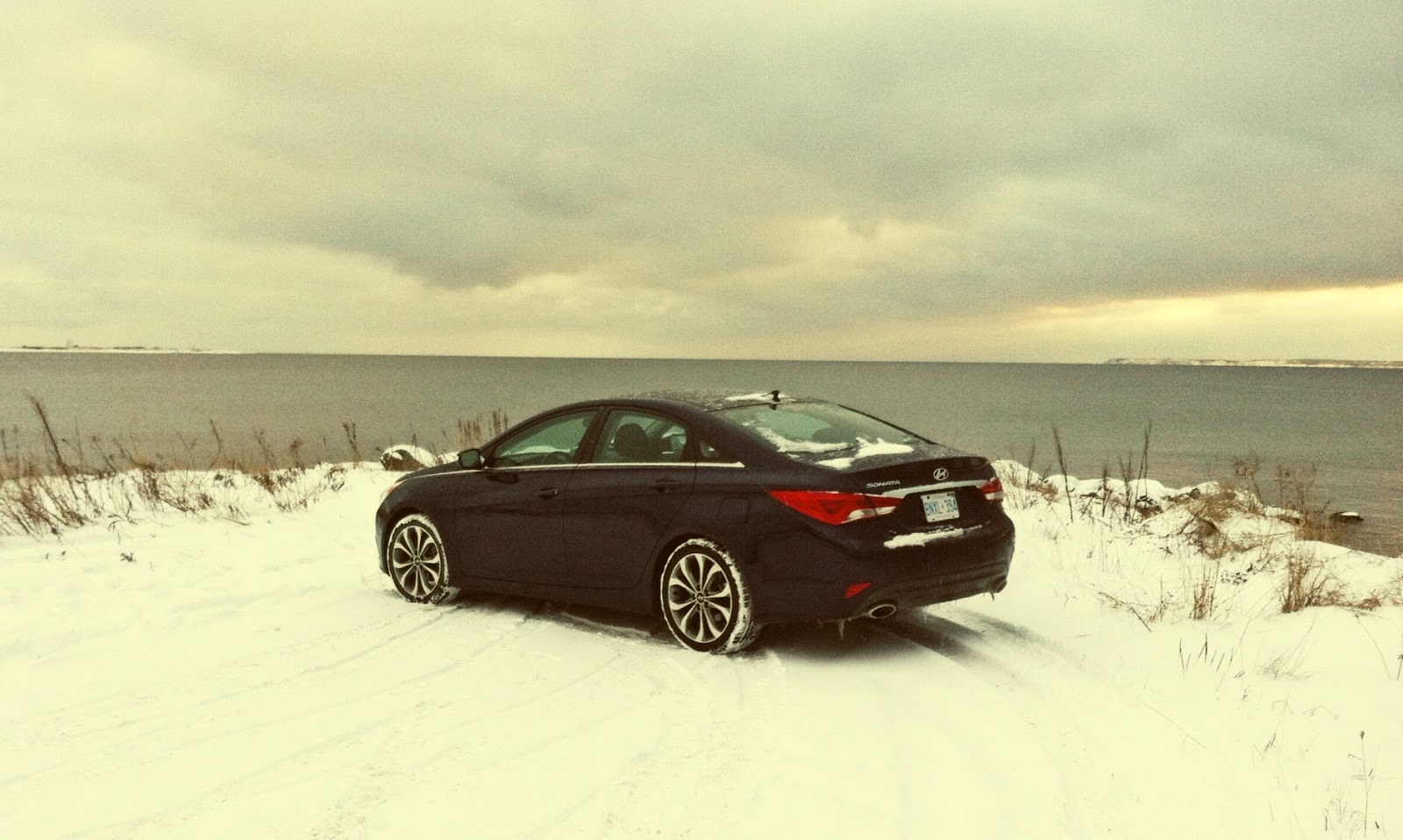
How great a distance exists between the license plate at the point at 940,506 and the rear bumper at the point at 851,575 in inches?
5.7

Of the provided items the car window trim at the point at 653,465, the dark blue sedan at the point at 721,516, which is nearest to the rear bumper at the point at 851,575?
the dark blue sedan at the point at 721,516

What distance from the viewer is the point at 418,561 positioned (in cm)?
745

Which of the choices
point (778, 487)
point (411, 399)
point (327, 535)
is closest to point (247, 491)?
point (327, 535)

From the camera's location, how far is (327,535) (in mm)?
10203

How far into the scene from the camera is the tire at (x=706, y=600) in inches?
222

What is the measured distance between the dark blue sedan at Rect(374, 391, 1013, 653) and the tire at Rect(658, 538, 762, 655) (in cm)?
1

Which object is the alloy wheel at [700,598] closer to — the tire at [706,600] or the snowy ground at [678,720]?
the tire at [706,600]

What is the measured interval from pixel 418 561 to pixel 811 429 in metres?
3.48

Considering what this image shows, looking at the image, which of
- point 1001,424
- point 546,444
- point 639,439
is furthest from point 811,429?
point 1001,424

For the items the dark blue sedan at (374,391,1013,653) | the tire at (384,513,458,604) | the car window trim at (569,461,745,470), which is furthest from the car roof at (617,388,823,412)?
the tire at (384,513,458,604)

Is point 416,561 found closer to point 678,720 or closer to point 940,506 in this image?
point 678,720

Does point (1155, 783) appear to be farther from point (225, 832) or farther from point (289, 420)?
point (289, 420)

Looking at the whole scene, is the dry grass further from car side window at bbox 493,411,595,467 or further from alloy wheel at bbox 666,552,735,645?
alloy wheel at bbox 666,552,735,645

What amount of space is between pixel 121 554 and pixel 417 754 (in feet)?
19.8
